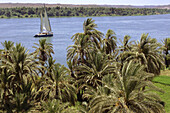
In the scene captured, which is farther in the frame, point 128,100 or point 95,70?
point 95,70

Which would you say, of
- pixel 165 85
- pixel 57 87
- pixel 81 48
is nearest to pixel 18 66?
pixel 57 87

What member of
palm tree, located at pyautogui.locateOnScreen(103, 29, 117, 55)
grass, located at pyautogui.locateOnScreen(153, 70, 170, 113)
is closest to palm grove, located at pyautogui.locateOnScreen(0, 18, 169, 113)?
grass, located at pyautogui.locateOnScreen(153, 70, 170, 113)

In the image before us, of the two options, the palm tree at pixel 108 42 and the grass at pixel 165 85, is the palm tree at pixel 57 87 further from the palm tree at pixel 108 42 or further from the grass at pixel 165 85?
the palm tree at pixel 108 42

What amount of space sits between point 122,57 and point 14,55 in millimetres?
17923

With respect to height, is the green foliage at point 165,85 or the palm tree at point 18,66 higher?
the palm tree at point 18,66

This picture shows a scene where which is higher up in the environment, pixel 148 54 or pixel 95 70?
pixel 148 54

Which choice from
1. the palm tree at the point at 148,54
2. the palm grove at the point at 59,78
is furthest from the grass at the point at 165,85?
the palm grove at the point at 59,78

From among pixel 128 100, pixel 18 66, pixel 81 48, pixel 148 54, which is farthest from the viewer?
pixel 81 48

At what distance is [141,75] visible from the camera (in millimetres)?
28672

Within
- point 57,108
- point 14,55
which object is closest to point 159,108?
point 57,108

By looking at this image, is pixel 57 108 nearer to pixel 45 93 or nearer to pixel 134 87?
pixel 45 93

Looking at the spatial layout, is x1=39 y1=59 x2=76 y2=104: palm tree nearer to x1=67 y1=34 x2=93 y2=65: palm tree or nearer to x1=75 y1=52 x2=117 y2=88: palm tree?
x1=75 y1=52 x2=117 y2=88: palm tree

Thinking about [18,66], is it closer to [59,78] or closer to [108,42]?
[59,78]

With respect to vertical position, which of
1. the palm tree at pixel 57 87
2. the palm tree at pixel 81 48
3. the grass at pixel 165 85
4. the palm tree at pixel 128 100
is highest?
the palm tree at pixel 81 48
